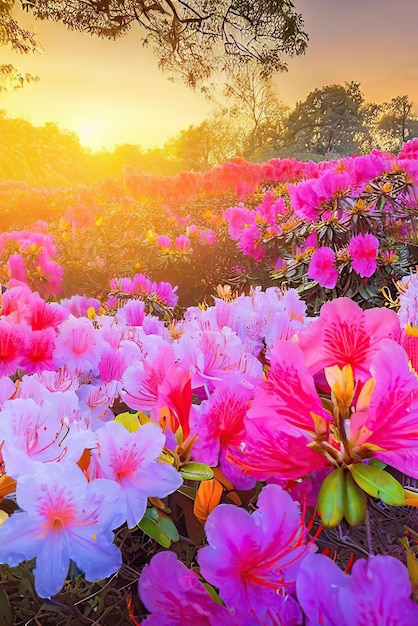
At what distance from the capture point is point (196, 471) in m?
0.53

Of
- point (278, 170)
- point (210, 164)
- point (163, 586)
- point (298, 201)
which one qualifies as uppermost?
point (210, 164)

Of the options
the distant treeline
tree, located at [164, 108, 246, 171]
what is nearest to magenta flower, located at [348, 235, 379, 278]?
the distant treeline

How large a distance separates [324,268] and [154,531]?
2346 millimetres

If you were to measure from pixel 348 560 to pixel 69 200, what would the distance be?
5.82m

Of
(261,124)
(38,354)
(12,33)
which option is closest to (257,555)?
(38,354)

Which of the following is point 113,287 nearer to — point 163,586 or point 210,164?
point 163,586

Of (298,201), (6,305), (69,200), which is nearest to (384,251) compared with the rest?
(298,201)

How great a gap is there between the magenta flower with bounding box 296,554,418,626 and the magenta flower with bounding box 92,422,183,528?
0.46 feet

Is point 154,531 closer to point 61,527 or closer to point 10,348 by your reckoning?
point 61,527

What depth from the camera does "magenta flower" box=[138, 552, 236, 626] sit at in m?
0.46

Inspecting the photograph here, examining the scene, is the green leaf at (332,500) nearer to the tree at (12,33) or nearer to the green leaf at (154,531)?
the green leaf at (154,531)

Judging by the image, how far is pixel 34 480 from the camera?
44 cm

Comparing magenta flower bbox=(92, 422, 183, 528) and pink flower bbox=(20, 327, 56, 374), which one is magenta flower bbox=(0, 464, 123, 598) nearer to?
magenta flower bbox=(92, 422, 183, 528)

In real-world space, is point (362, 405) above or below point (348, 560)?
above
